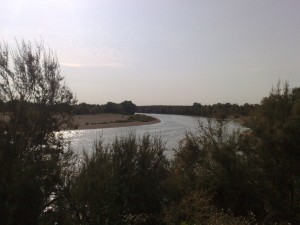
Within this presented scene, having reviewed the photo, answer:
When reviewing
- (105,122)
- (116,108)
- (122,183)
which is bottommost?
(122,183)

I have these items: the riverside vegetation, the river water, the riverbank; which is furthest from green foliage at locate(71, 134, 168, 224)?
the riverbank

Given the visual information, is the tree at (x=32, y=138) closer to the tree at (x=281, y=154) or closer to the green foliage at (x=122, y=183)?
the green foliage at (x=122, y=183)

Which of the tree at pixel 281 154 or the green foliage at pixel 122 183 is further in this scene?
the tree at pixel 281 154

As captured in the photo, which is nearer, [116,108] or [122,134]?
[122,134]

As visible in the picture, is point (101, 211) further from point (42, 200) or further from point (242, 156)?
point (242, 156)

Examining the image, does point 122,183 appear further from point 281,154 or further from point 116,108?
point 116,108

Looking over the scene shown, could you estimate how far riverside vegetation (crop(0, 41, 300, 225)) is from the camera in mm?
12422

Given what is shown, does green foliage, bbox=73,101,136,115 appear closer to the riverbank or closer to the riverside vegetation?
the riverbank

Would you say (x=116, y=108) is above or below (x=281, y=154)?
above

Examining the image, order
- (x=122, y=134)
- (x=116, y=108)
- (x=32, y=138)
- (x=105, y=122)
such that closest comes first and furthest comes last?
(x=32, y=138) < (x=122, y=134) < (x=105, y=122) < (x=116, y=108)

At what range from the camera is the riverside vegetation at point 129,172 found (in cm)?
1242

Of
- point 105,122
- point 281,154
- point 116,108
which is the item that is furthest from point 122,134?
point 116,108

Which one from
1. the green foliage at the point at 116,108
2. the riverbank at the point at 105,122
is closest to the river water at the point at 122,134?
the riverbank at the point at 105,122

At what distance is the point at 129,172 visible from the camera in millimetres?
15812
